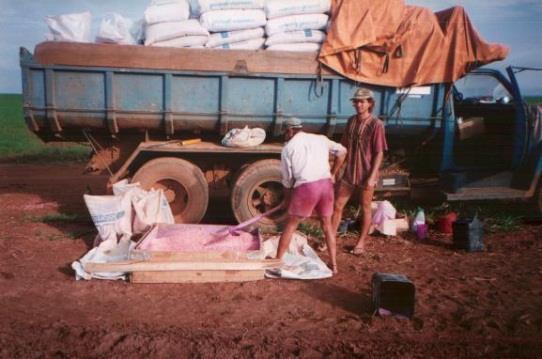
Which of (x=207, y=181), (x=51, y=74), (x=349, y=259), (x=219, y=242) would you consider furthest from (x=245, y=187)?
(x=51, y=74)

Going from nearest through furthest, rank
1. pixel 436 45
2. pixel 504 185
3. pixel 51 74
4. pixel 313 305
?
pixel 313 305 → pixel 51 74 → pixel 436 45 → pixel 504 185

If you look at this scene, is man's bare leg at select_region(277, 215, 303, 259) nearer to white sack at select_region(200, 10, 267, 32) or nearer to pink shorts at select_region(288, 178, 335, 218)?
pink shorts at select_region(288, 178, 335, 218)

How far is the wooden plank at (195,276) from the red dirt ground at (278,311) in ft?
0.22

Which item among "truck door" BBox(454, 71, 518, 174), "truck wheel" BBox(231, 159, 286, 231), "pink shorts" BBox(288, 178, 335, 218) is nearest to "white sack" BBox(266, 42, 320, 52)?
"truck wheel" BBox(231, 159, 286, 231)

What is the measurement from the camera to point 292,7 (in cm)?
587

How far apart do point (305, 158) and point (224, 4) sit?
259cm

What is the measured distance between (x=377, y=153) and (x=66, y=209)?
476 centimetres

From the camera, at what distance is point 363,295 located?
14.1ft

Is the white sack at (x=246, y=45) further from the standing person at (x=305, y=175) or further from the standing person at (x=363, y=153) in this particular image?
the standing person at (x=305, y=175)

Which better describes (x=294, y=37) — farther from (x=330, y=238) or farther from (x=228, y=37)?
(x=330, y=238)

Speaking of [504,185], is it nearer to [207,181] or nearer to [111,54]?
[207,181]

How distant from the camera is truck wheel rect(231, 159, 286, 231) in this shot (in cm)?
593

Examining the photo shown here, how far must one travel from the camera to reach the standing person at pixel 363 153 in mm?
5000

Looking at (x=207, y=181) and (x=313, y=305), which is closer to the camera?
(x=313, y=305)
